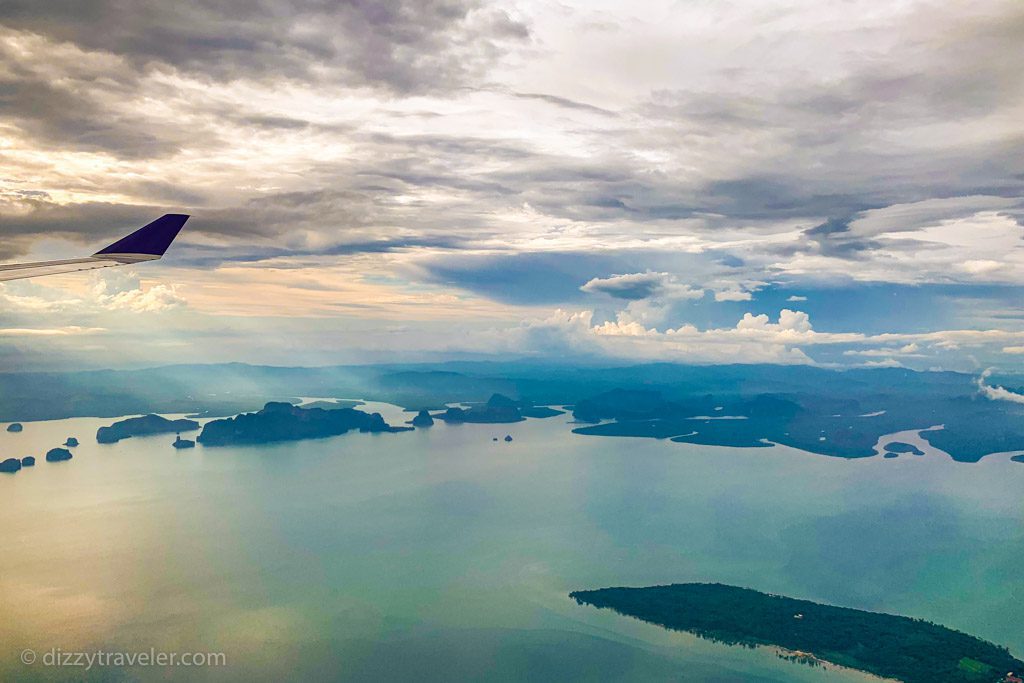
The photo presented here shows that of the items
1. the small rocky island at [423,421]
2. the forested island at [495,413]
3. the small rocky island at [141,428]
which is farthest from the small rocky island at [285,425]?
the forested island at [495,413]

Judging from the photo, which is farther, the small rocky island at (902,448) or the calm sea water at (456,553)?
the small rocky island at (902,448)

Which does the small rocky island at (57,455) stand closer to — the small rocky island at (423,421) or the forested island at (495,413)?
the small rocky island at (423,421)

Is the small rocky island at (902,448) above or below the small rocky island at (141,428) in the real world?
above

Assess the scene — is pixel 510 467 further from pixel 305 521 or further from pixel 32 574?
pixel 32 574

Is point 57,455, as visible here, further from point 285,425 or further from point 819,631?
point 819,631

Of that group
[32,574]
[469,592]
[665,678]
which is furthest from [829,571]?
[32,574]

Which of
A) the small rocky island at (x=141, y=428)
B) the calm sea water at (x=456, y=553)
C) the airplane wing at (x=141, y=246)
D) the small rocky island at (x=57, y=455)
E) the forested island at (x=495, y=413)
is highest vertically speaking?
the airplane wing at (x=141, y=246)

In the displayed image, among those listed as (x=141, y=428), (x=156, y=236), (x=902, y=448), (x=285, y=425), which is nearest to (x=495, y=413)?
(x=285, y=425)
